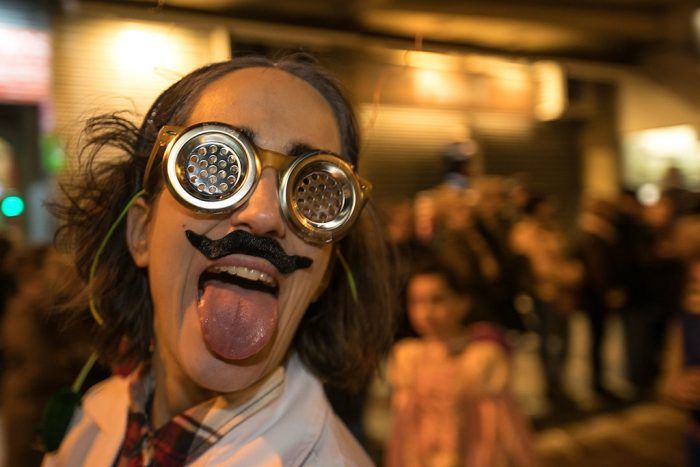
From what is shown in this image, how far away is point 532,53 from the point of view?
30.5ft

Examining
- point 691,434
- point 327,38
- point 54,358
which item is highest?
point 327,38

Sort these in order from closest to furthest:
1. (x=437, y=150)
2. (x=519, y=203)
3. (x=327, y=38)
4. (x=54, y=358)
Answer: (x=54, y=358) < (x=519, y=203) < (x=327, y=38) < (x=437, y=150)

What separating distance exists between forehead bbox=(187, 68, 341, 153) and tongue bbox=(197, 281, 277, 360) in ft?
0.91

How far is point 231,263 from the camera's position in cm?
115

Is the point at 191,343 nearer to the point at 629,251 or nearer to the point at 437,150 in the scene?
the point at 629,251

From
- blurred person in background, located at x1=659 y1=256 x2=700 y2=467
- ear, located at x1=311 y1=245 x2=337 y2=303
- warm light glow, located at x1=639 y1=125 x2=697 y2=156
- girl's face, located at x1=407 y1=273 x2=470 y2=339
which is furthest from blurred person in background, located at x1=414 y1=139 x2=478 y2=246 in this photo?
warm light glow, located at x1=639 y1=125 x2=697 y2=156

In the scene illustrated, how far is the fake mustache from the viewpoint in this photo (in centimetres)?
113

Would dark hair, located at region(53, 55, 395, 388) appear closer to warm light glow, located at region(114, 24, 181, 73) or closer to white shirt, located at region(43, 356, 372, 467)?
white shirt, located at region(43, 356, 372, 467)

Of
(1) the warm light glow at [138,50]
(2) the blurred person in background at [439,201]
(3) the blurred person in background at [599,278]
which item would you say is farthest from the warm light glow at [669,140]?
(1) the warm light glow at [138,50]

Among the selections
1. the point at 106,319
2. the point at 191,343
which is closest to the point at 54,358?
the point at 106,319

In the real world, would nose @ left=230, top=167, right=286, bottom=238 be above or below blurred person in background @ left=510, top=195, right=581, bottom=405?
above

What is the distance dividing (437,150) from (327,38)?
9.14 ft

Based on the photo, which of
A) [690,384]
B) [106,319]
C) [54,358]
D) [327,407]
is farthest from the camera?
[690,384]

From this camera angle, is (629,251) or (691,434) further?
(629,251)
